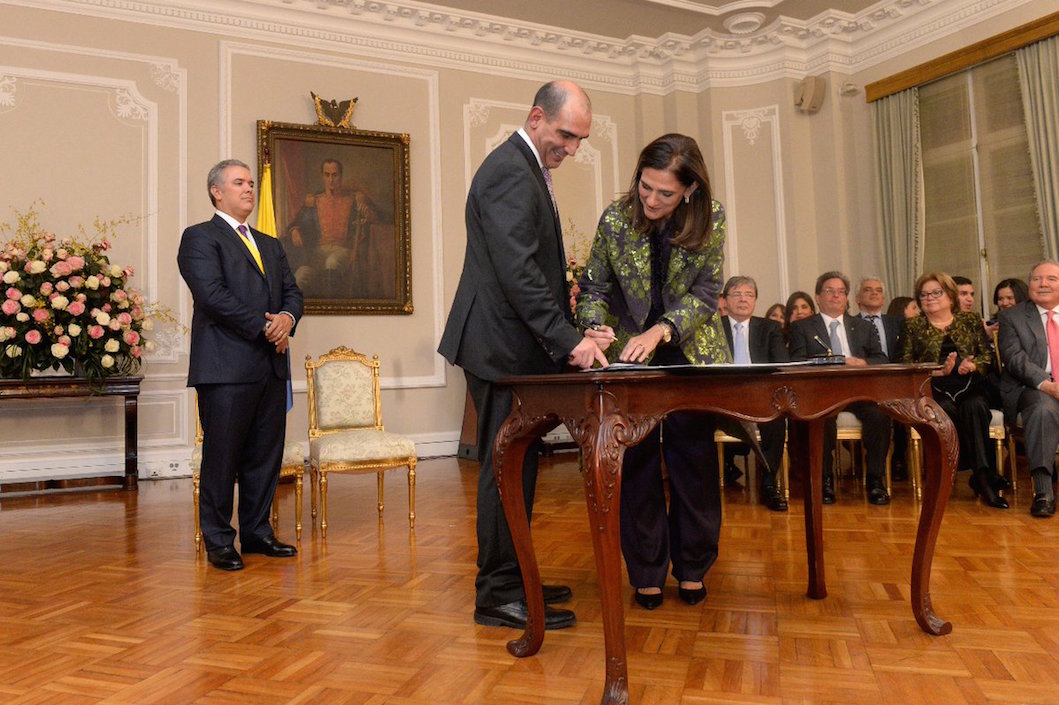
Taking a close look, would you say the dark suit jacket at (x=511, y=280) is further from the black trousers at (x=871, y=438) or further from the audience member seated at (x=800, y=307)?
the audience member seated at (x=800, y=307)

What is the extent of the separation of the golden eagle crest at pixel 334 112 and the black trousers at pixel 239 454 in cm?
411

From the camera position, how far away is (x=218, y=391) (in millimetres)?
3307

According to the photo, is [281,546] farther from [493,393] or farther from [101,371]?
Result: [101,371]

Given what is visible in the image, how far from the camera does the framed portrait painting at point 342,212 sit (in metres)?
6.85

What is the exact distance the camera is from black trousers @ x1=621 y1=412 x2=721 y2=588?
243 cm

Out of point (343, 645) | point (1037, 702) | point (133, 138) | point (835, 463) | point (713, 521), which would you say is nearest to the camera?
point (1037, 702)

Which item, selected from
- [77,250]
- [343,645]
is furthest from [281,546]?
[77,250]

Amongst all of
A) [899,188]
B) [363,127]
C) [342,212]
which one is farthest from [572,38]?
[899,188]

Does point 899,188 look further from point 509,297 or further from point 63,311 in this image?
point 63,311

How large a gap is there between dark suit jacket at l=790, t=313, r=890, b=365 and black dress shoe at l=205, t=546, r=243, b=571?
3.31 metres

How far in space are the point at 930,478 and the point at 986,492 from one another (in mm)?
2395

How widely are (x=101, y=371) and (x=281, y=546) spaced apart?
2.98 metres

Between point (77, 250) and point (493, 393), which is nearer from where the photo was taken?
point (493, 393)

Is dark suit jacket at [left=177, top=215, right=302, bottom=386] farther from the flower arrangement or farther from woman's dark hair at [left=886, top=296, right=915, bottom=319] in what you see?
woman's dark hair at [left=886, top=296, right=915, bottom=319]
